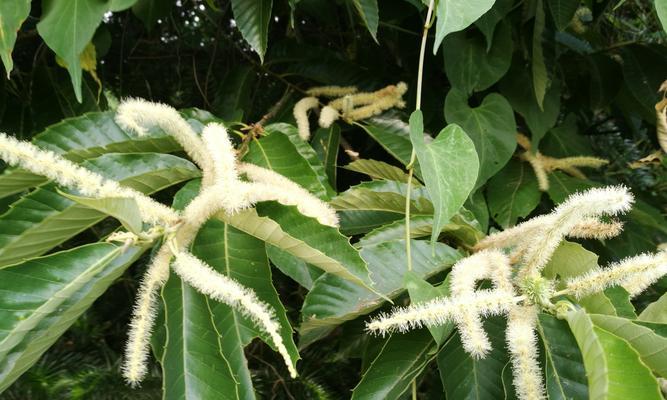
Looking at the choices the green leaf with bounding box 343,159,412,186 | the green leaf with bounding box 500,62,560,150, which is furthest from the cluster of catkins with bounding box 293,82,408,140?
the green leaf with bounding box 500,62,560,150

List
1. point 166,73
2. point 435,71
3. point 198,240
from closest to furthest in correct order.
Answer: point 198,240 → point 435,71 → point 166,73

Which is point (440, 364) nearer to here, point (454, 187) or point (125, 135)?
point (454, 187)

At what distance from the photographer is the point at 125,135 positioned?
0.86 metres

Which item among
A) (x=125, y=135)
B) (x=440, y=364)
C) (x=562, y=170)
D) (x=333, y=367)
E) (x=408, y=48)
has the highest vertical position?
(x=408, y=48)

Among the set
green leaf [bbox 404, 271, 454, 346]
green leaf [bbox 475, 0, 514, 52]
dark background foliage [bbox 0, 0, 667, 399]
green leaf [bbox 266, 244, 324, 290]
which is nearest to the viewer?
green leaf [bbox 404, 271, 454, 346]

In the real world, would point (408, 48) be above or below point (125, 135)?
above

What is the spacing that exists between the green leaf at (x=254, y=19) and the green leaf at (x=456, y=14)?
1.20 feet

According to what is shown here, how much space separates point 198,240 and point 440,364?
1.08 ft

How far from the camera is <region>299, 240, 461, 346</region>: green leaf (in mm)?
704

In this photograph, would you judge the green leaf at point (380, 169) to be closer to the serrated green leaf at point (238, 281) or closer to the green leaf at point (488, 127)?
the green leaf at point (488, 127)

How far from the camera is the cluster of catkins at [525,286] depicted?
1.82ft

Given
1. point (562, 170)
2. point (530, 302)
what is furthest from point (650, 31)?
point (530, 302)

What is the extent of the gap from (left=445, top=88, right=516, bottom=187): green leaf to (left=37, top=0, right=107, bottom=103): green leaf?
59 centimetres

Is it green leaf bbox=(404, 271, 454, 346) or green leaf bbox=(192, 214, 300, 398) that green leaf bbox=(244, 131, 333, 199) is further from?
green leaf bbox=(404, 271, 454, 346)
